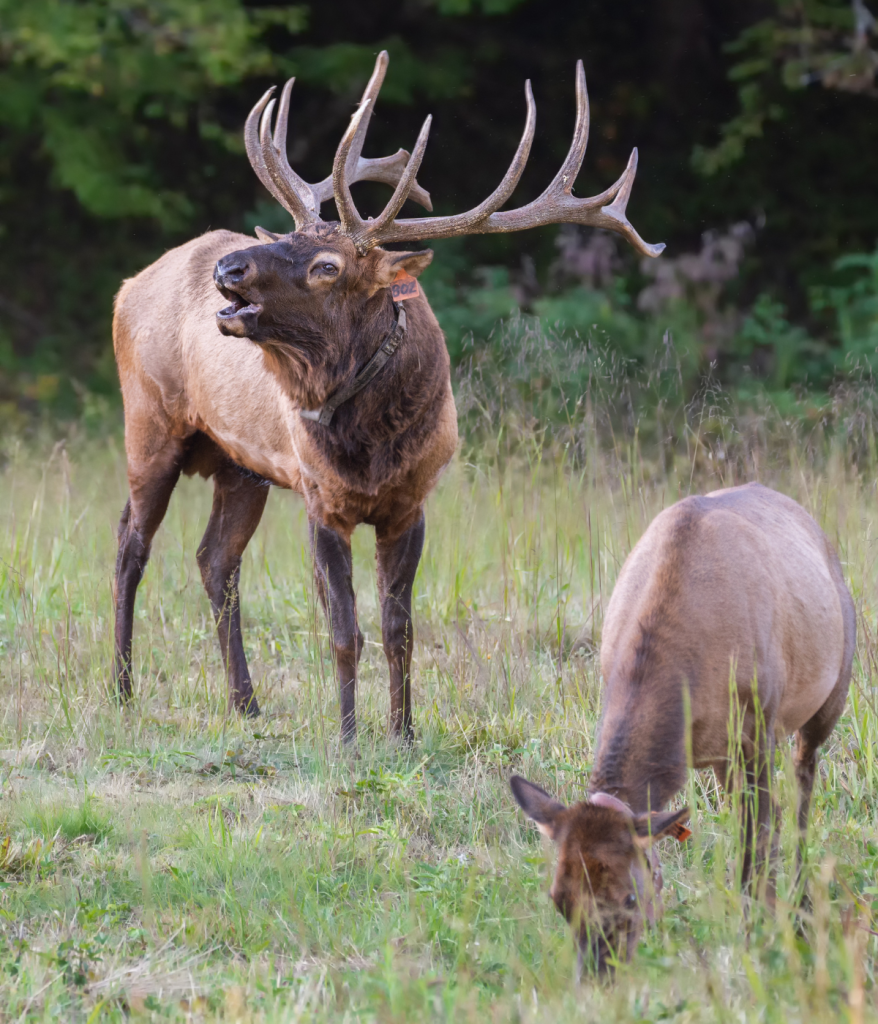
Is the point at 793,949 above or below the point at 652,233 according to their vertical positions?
below

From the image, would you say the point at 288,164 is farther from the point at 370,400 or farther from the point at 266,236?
the point at 370,400

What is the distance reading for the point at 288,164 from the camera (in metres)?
5.57

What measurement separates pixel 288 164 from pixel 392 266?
29.3 inches

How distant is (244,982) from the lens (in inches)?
128

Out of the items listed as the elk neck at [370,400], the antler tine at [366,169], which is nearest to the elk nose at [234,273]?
the elk neck at [370,400]

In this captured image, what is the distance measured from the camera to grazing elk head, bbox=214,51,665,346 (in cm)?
498

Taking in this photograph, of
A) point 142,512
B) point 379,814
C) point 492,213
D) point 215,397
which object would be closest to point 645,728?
point 379,814

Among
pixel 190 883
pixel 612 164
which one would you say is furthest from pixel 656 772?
pixel 612 164

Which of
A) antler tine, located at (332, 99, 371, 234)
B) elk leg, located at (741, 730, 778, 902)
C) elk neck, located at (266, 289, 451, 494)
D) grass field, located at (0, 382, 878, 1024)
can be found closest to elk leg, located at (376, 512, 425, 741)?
grass field, located at (0, 382, 878, 1024)

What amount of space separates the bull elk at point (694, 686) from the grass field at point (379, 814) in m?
0.15

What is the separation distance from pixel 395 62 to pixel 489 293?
2887 millimetres

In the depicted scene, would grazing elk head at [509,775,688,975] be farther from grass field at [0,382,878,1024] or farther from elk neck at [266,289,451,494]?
elk neck at [266,289,451,494]

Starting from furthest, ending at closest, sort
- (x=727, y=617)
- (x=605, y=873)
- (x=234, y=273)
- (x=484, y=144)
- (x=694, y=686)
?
(x=484, y=144)
(x=234, y=273)
(x=727, y=617)
(x=694, y=686)
(x=605, y=873)

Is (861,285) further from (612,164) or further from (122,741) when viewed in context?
(122,741)
